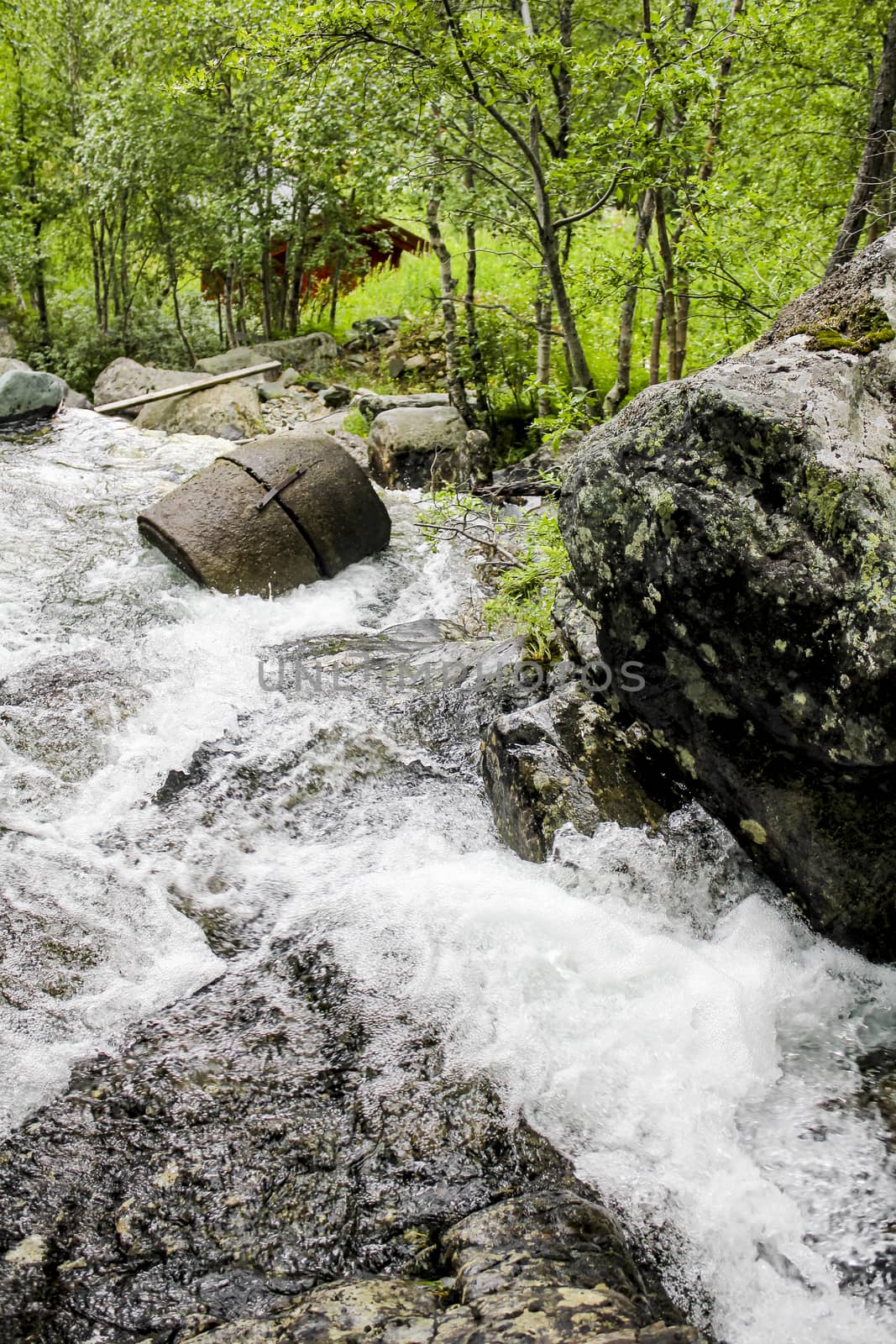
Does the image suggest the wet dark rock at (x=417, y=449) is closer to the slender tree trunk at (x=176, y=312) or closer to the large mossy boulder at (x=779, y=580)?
the large mossy boulder at (x=779, y=580)

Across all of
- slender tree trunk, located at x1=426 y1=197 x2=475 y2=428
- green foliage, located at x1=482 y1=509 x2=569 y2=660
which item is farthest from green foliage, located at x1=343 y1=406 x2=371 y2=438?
green foliage, located at x1=482 y1=509 x2=569 y2=660

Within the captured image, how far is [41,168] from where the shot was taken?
16.3 metres

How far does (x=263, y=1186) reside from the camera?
282 centimetres

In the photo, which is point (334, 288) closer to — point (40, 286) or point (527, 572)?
point (40, 286)

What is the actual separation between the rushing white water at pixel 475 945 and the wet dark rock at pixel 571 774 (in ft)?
0.40

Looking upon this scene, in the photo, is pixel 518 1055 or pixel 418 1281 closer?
pixel 418 1281

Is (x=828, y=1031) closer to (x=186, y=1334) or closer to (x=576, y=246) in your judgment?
(x=186, y=1334)

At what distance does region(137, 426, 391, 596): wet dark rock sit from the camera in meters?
7.66

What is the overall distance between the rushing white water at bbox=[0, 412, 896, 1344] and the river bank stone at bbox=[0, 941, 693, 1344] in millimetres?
177

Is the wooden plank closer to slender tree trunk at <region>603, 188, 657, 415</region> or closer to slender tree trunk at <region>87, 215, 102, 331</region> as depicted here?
slender tree trunk at <region>87, 215, 102, 331</region>

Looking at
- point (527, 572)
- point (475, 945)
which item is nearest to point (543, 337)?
point (527, 572)

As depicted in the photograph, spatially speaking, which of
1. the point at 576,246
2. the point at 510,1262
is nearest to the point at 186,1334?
the point at 510,1262

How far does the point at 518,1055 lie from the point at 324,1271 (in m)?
1.06

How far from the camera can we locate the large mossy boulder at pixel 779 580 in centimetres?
310
